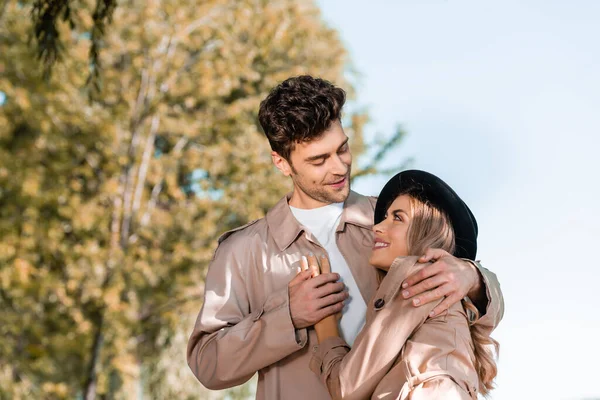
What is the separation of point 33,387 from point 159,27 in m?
5.54

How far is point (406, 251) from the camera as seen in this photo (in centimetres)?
277

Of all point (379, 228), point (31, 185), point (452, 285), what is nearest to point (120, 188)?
point (31, 185)

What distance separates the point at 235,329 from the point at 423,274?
0.75 meters

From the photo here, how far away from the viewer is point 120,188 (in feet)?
38.4

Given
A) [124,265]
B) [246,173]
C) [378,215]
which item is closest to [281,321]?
[378,215]

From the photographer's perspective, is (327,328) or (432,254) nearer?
(432,254)

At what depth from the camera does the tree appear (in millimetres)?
10938

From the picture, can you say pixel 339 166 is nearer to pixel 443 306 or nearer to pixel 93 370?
pixel 443 306

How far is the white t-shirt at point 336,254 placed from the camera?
2.95m

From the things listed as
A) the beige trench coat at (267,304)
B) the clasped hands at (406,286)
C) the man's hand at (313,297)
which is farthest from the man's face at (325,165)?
the man's hand at (313,297)

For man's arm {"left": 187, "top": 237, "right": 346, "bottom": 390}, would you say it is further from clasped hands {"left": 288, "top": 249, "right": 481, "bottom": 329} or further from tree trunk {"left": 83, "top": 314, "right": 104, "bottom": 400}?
tree trunk {"left": 83, "top": 314, "right": 104, "bottom": 400}

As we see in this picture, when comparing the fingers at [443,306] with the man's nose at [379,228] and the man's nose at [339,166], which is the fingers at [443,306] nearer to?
the man's nose at [379,228]

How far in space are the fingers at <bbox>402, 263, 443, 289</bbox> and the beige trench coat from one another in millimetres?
269

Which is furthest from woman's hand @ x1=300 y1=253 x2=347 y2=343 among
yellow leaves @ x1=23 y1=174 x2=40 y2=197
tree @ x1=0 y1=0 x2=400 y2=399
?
yellow leaves @ x1=23 y1=174 x2=40 y2=197
